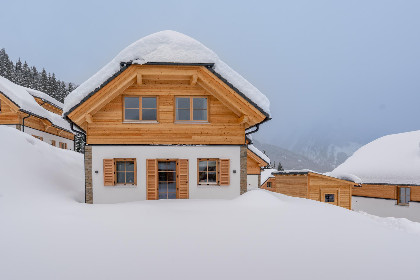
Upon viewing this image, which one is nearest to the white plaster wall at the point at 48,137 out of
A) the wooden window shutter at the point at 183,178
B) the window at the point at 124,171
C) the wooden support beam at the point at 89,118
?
the wooden support beam at the point at 89,118

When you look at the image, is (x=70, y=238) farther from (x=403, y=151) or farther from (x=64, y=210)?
(x=403, y=151)

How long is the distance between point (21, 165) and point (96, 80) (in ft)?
19.2

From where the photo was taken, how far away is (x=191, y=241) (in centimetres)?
562

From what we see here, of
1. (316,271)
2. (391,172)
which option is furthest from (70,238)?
(391,172)

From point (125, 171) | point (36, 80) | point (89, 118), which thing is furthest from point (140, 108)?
point (36, 80)

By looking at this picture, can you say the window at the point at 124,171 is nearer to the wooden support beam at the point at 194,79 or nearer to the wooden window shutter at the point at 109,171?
the wooden window shutter at the point at 109,171

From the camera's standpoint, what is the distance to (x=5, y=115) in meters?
21.6

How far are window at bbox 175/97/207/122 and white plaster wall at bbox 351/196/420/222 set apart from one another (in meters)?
20.7

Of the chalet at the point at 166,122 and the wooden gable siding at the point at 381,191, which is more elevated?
the chalet at the point at 166,122

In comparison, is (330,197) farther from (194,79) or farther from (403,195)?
(194,79)

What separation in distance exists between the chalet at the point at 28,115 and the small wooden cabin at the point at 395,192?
31387 millimetres

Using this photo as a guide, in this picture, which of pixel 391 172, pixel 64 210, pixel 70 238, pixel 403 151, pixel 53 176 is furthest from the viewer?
pixel 403 151

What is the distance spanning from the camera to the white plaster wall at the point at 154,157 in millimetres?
10156

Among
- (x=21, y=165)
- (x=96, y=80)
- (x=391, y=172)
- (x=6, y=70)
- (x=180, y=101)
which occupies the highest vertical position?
(x=6, y=70)
